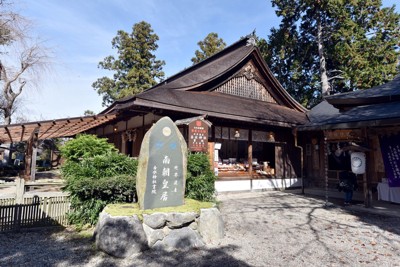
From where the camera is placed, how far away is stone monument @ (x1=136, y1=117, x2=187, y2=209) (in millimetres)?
5348

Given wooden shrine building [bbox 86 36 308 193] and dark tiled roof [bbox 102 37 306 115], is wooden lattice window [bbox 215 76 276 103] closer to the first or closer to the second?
wooden shrine building [bbox 86 36 308 193]

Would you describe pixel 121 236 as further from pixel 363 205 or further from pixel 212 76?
pixel 212 76

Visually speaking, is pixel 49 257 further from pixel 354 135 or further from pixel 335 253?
pixel 354 135

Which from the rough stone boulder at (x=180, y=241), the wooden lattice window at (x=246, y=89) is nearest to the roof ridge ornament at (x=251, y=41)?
the wooden lattice window at (x=246, y=89)

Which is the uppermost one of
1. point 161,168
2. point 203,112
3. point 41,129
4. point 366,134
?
point 203,112

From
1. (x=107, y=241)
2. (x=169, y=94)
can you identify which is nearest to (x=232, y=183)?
(x=169, y=94)

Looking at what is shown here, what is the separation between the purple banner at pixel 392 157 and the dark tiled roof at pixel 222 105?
4004 mm

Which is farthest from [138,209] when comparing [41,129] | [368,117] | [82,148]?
[41,129]

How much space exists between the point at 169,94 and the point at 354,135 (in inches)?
282

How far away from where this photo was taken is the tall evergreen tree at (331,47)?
20.9m

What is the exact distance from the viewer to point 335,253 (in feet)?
15.9

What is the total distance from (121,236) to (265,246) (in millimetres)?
2815

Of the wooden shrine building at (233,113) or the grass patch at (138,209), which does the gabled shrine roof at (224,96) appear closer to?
the wooden shrine building at (233,113)

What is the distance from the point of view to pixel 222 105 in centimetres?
1106
